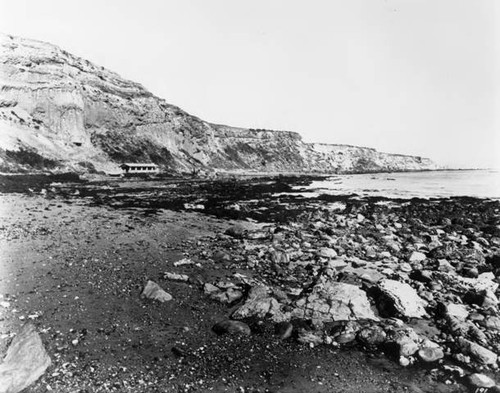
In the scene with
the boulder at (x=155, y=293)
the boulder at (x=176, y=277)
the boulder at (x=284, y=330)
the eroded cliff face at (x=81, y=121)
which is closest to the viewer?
the boulder at (x=284, y=330)

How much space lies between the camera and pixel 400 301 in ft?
36.9

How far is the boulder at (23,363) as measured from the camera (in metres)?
7.28

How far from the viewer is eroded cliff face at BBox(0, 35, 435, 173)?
222 feet

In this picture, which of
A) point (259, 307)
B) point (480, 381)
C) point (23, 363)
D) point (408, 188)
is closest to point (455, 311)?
point (480, 381)

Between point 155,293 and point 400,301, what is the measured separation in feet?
26.8

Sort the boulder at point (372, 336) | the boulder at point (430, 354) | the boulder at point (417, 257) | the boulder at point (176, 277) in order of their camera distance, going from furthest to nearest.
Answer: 1. the boulder at point (417, 257)
2. the boulder at point (176, 277)
3. the boulder at point (372, 336)
4. the boulder at point (430, 354)

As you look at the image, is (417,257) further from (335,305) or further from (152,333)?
(152,333)

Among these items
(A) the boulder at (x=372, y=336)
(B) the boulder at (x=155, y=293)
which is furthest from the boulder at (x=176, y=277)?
(A) the boulder at (x=372, y=336)

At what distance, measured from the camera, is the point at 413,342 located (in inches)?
359

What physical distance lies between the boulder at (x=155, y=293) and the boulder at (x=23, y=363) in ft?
12.0

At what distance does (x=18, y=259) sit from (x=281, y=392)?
13.2 metres

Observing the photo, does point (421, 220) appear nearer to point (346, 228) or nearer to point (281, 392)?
point (346, 228)

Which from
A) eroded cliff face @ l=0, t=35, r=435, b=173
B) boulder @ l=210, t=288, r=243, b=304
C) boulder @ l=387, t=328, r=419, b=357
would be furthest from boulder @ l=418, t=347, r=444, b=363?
eroded cliff face @ l=0, t=35, r=435, b=173

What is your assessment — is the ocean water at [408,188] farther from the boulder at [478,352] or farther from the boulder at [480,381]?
the boulder at [480,381]
